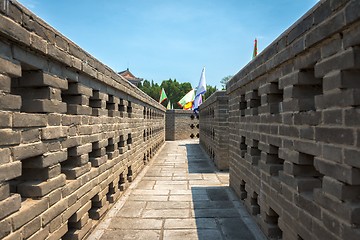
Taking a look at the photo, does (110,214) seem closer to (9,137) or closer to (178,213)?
(178,213)

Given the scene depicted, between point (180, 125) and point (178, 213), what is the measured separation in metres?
21.2

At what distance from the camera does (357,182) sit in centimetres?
221

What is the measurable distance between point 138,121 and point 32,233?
668 centimetres

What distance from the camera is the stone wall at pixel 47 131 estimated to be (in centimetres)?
252

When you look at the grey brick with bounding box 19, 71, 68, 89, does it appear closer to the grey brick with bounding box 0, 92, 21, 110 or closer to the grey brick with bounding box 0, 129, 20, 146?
the grey brick with bounding box 0, 92, 21, 110

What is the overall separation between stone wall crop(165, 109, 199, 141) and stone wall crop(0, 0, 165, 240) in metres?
20.9

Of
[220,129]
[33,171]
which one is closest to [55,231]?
[33,171]

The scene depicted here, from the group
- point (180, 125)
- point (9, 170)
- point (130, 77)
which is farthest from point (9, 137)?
point (130, 77)

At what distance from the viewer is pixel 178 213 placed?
558cm

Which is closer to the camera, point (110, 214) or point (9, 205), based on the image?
point (9, 205)

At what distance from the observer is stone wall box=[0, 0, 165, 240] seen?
8.25 ft

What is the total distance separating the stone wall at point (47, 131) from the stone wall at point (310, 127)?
2743mm

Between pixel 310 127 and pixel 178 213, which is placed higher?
pixel 310 127

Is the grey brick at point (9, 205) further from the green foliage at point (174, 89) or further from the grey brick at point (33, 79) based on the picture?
the green foliage at point (174, 89)
